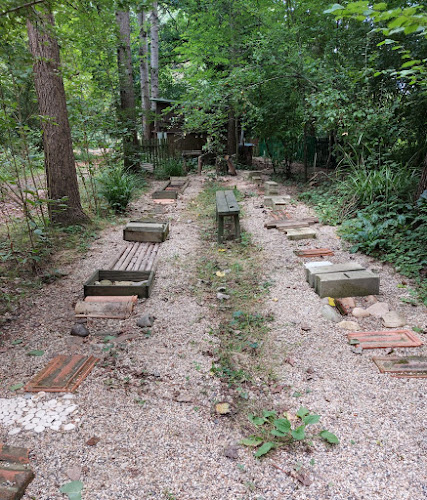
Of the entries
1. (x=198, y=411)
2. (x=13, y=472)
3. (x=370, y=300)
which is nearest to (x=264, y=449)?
(x=198, y=411)

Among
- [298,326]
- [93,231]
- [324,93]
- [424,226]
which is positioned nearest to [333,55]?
[324,93]

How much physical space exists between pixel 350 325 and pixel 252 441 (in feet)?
5.08

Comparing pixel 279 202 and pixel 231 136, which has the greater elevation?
pixel 231 136

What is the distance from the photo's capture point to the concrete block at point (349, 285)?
354 cm

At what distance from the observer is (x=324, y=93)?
21.8 feet

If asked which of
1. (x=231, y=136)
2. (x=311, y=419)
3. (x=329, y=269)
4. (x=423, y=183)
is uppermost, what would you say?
(x=231, y=136)

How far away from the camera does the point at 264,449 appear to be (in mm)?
1861

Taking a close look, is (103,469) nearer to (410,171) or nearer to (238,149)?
(410,171)

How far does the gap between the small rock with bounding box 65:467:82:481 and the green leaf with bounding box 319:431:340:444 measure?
4.15ft

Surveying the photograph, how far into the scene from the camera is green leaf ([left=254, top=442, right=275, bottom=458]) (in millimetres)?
1839

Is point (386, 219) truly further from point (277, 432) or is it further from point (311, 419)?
point (277, 432)

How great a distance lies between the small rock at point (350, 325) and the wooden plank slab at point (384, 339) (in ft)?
0.29

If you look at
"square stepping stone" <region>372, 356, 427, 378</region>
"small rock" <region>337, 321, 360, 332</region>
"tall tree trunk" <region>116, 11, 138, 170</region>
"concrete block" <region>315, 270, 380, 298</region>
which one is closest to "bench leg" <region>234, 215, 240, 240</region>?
"concrete block" <region>315, 270, 380, 298</region>

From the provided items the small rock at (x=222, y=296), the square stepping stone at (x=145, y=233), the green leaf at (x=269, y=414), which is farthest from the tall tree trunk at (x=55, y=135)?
the green leaf at (x=269, y=414)
